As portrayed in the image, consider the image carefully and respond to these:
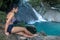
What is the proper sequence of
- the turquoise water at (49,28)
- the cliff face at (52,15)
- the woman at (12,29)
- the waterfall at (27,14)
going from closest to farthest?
1. the woman at (12,29)
2. the turquoise water at (49,28)
3. the waterfall at (27,14)
4. the cliff face at (52,15)

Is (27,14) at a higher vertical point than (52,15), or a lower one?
higher

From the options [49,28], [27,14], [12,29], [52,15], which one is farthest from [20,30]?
[52,15]

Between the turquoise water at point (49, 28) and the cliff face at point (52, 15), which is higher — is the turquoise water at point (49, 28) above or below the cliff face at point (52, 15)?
below

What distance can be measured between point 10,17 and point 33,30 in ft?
2.41

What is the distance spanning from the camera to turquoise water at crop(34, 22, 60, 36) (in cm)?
634

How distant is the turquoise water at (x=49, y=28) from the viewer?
6342 mm

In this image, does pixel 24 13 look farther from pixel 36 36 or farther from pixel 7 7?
A: pixel 36 36

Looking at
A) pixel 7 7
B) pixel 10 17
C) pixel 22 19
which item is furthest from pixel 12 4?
pixel 10 17

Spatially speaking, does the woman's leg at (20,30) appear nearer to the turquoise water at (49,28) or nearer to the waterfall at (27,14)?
the turquoise water at (49,28)

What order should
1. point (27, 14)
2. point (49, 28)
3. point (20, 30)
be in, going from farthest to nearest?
point (27, 14), point (49, 28), point (20, 30)

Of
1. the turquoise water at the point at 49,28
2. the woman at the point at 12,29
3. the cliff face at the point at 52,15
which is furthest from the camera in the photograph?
the cliff face at the point at 52,15

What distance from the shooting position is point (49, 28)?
663cm

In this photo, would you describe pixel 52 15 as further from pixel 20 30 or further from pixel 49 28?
pixel 20 30

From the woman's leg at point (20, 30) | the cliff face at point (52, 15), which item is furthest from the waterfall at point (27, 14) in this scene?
the woman's leg at point (20, 30)
